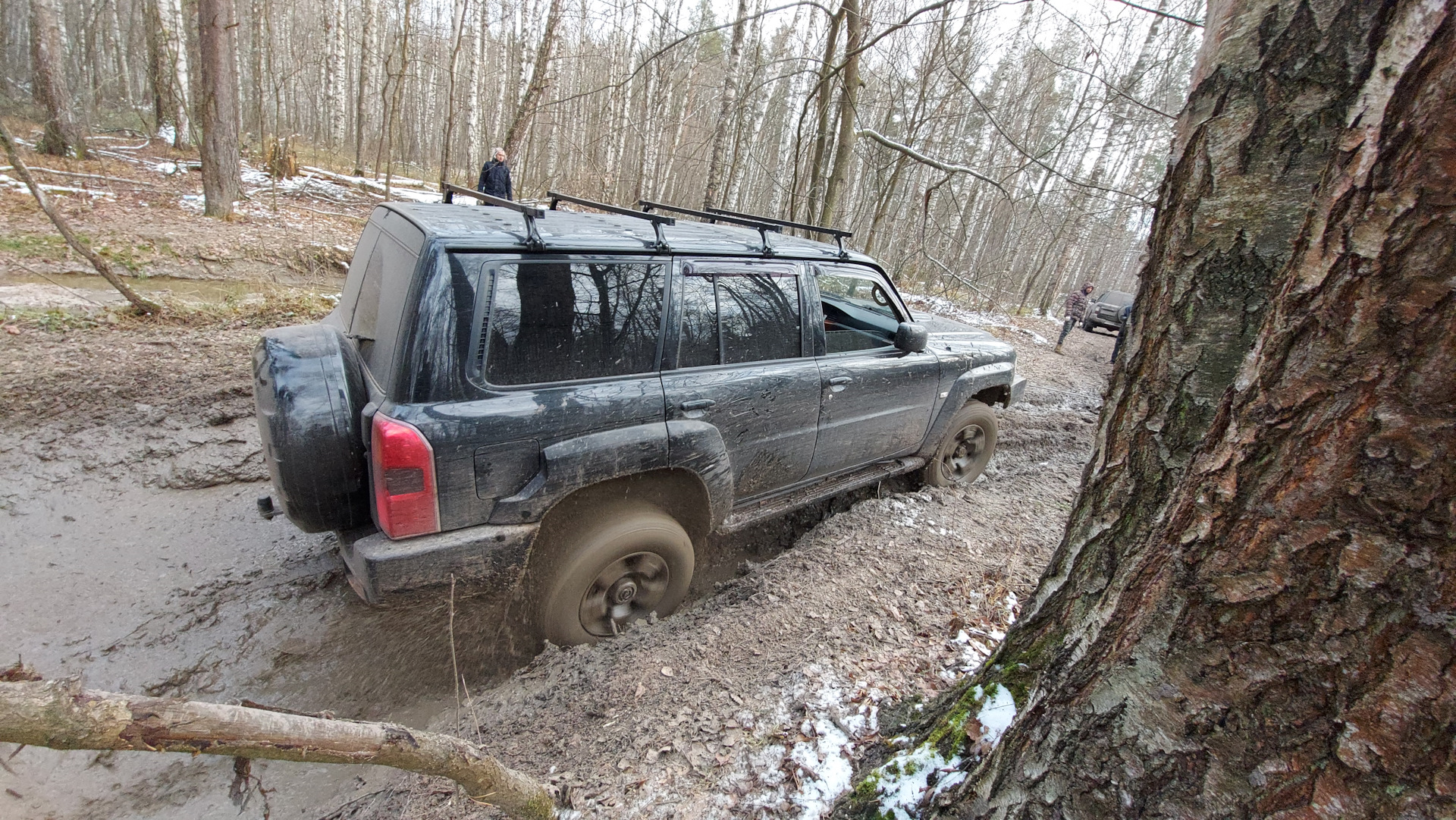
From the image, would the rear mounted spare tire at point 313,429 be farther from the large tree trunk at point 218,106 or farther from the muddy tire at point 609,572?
the large tree trunk at point 218,106

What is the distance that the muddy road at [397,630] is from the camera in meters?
2.04

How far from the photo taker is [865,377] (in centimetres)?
352

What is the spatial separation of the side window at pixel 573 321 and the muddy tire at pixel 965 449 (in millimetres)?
2526

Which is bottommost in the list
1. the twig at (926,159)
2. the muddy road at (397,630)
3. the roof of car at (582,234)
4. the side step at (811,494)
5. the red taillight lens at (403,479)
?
the muddy road at (397,630)

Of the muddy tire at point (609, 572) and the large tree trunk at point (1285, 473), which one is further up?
the large tree trunk at point (1285, 473)

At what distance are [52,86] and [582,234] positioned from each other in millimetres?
15389

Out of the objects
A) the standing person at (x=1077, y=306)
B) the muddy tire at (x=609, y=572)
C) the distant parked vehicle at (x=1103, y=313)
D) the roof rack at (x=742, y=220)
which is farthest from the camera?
the distant parked vehicle at (x=1103, y=313)

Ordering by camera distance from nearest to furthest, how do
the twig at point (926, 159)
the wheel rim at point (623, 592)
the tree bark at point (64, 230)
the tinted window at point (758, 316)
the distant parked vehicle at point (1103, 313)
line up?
the wheel rim at point (623, 592) → the tinted window at point (758, 316) → the tree bark at point (64, 230) → the twig at point (926, 159) → the distant parked vehicle at point (1103, 313)

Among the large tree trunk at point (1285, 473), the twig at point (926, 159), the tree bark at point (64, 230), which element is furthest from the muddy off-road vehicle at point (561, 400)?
the tree bark at point (64, 230)

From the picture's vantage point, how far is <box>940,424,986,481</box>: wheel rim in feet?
14.8

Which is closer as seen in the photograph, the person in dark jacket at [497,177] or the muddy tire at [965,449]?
the muddy tire at [965,449]

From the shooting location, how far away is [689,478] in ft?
9.52

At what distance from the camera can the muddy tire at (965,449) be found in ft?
14.2

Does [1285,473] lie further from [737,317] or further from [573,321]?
[737,317]
